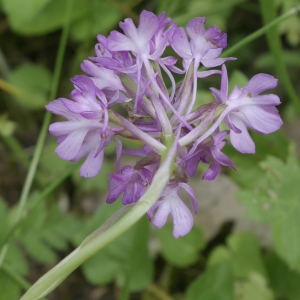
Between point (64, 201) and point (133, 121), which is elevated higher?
point (133, 121)

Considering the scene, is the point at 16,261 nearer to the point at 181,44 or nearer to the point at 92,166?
the point at 92,166

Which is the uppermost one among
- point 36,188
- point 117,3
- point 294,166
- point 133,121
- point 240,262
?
point 133,121

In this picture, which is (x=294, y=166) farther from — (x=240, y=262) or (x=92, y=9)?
(x=92, y=9)

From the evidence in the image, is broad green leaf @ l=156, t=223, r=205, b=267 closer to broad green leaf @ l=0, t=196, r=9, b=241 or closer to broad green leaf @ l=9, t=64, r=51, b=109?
broad green leaf @ l=0, t=196, r=9, b=241

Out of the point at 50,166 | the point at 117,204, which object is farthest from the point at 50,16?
the point at 117,204

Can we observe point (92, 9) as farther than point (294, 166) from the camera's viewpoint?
Yes

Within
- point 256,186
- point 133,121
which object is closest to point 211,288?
point 256,186

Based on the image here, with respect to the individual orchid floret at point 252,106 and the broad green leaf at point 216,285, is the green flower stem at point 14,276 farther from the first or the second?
the individual orchid floret at point 252,106
